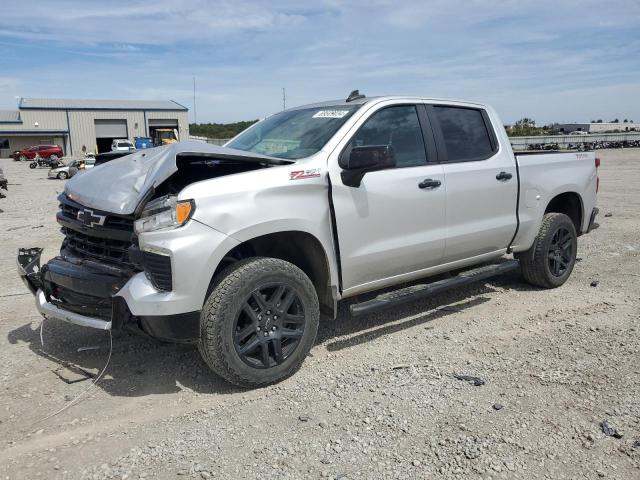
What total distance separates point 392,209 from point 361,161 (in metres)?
0.62

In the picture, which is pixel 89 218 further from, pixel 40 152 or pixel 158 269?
pixel 40 152

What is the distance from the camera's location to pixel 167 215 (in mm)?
3357

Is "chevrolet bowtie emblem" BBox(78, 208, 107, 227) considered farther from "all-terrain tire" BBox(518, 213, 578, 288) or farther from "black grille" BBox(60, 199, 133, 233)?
"all-terrain tire" BBox(518, 213, 578, 288)

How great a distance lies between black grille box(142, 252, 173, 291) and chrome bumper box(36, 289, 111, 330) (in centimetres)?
48

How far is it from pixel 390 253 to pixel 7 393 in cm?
289

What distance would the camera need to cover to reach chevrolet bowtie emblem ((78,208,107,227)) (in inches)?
146

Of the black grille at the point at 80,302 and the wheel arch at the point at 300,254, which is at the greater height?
the wheel arch at the point at 300,254

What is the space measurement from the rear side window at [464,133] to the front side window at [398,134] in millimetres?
328

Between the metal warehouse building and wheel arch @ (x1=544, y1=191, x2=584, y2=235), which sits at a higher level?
the metal warehouse building

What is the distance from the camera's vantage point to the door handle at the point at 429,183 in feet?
14.8

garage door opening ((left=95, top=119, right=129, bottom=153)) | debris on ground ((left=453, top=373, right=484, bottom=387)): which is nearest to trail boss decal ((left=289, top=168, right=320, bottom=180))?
debris on ground ((left=453, top=373, right=484, bottom=387))

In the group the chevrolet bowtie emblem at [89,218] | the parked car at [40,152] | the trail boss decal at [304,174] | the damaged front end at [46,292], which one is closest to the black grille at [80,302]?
the damaged front end at [46,292]

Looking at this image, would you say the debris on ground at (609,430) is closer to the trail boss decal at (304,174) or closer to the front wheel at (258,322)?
the front wheel at (258,322)

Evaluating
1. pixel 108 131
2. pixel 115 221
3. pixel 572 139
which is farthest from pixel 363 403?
pixel 108 131
